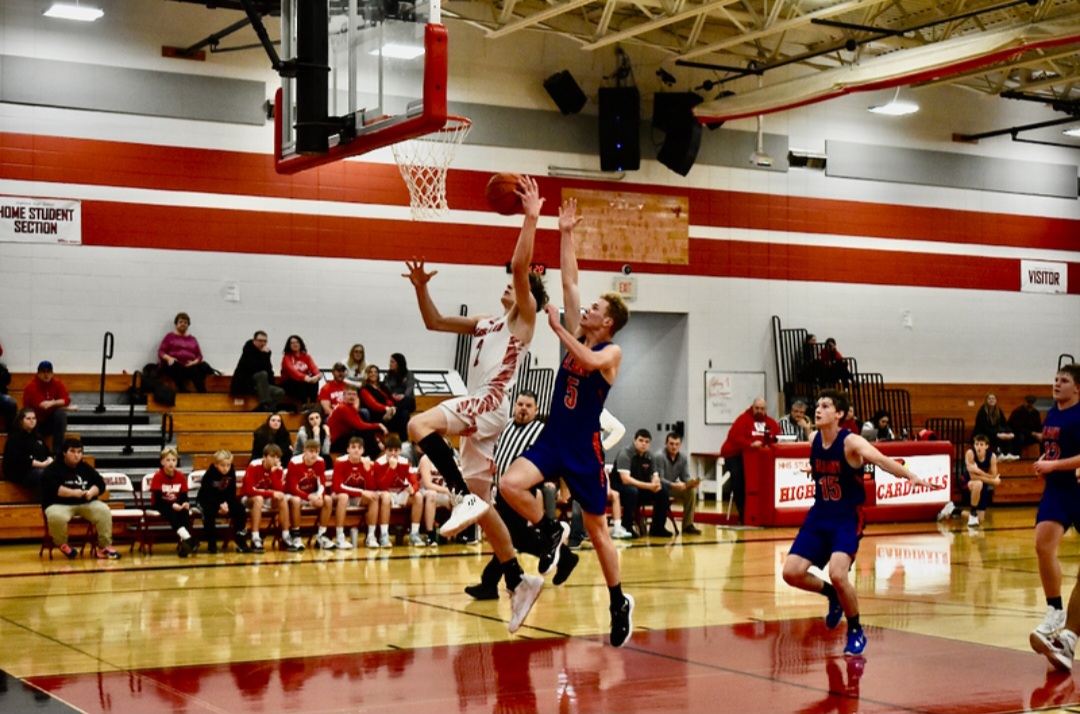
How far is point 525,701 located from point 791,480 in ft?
35.5

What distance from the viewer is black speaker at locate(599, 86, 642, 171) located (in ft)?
64.4

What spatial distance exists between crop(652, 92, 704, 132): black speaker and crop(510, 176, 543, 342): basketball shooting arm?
1276 cm

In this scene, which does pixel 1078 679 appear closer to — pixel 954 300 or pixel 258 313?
pixel 258 313

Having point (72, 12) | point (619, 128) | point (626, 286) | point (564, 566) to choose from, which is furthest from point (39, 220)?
point (564, 566)

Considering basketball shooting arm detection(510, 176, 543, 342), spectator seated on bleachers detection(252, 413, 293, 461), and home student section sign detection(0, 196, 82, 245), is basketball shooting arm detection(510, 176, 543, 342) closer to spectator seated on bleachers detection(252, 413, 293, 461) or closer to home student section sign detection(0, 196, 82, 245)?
spectator seated on bleachers detection(252, 413, 293, 461)

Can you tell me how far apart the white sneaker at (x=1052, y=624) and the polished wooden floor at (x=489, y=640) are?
21cm

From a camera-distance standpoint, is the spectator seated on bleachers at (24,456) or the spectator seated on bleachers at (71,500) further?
the spectator seated on bleachers at (24,456)

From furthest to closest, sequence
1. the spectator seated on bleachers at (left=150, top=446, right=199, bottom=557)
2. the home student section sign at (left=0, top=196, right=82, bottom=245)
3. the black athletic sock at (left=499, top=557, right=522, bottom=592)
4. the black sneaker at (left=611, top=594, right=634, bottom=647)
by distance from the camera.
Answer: the home student section sign at (left=0, top=196, right=82, bottom=245)
the spectator seated on bleachers at (left=150, top=446, right=199, bottom=557)
the black athletic sock at (left=499, top=557, right=522, bottom=592)
the black sneaker at (left=611, top=594, right=634, bottom=647)

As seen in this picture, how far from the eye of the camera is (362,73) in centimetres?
857

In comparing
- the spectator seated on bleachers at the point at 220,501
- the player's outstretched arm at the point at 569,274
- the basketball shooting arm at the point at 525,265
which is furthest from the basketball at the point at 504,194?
the spectator seated on bleachers at the point at 220,501

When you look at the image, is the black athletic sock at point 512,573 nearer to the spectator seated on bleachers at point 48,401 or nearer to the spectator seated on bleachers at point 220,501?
the spectator seated on bleachers at point 220,501

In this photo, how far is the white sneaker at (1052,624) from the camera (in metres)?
7.10

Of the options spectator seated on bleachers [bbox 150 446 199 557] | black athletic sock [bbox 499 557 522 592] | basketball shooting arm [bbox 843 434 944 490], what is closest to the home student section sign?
spectator seated on bleachers [bbox 150 446 199 557]

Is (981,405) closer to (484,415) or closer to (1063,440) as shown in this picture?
(1063,440)
